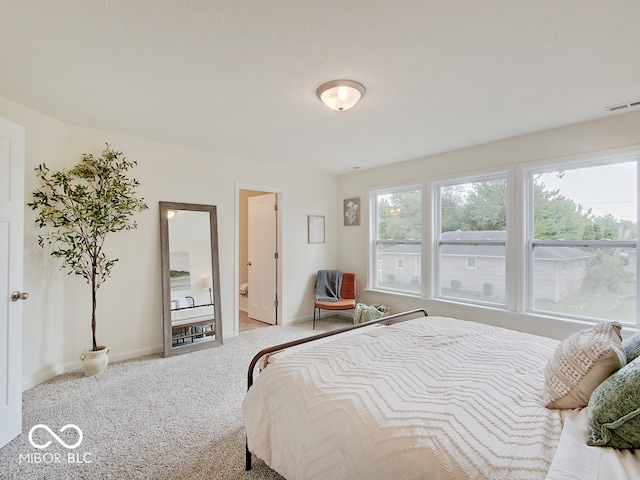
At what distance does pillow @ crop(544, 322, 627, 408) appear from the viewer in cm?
121

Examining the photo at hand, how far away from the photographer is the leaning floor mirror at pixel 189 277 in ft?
12.1

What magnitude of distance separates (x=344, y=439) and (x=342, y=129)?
9.42ft

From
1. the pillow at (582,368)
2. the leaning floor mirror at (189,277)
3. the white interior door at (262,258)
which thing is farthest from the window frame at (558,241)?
the leaning floor mirror at (189,277)

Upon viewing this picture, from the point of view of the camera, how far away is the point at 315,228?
5.33 meters

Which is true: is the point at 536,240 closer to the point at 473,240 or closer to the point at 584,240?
the point at 584,240

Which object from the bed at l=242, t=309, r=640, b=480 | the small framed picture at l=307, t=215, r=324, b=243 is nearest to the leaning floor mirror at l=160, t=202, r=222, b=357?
the small framed picture at l=307, t=215, r=324, b=243

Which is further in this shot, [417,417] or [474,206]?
[474,206]

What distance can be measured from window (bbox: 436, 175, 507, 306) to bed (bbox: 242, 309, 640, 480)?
1.91m

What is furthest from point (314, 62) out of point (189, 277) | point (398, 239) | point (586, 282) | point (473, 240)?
point (586, 282)

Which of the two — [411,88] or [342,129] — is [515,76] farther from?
[342,129]

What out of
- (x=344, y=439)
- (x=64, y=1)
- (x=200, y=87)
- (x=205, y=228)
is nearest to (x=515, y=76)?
(x=200, y=87)

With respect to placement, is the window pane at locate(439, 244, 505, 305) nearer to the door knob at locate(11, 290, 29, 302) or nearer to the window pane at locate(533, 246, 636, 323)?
the window pane at locate(533, 246, 636, 323)

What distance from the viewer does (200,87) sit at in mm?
2391

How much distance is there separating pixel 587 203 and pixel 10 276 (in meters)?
4.97
